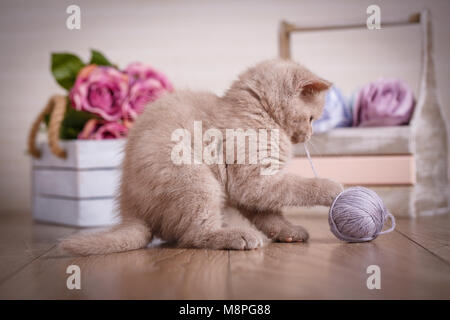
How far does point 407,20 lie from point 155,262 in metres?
1.39

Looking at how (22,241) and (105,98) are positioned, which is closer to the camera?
(22,241)

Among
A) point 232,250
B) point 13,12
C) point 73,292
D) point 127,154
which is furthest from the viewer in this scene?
point 13,12

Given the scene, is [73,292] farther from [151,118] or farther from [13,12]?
[13,12]

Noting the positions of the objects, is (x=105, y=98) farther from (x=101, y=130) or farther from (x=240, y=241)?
(x=240, y=241)

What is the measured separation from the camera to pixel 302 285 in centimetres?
71

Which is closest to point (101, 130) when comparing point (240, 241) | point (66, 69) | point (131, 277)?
point (66, 69)

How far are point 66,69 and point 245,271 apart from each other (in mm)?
1200

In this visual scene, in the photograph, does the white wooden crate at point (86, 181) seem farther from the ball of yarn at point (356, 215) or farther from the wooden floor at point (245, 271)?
the ball of yarn at point (356, 215)

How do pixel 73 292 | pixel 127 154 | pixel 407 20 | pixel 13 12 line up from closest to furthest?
pixel 73 292 < pixel 127 154 < pixel 407 20 < pixel 13 12

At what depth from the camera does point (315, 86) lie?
1119 millimetres

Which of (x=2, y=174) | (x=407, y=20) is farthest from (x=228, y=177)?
(x=2, y=174)

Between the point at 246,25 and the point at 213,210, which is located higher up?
the point at 246,25

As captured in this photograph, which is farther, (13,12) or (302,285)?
(13,12)

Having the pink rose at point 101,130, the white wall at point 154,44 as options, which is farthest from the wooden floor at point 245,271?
the white wall at point 154,44
